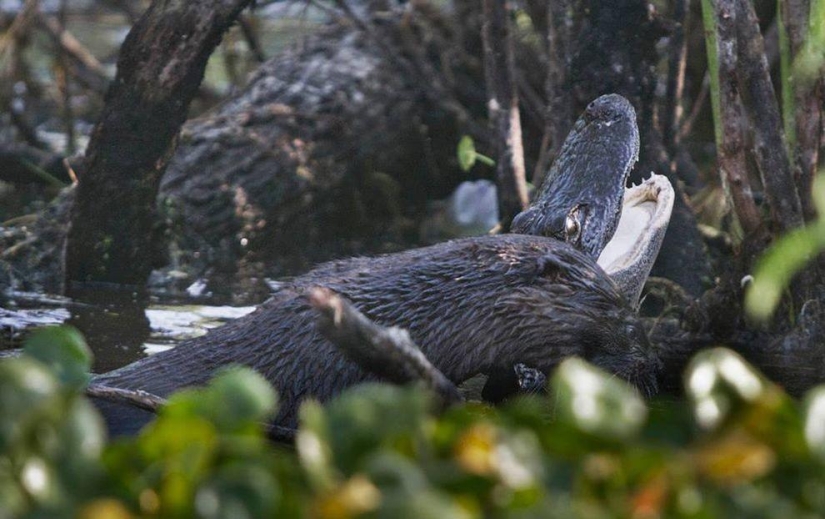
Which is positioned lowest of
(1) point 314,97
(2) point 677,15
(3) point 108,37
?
(3) point 108,37

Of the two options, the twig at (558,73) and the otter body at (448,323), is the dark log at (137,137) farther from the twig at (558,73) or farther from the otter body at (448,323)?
the otter body at (448,323)

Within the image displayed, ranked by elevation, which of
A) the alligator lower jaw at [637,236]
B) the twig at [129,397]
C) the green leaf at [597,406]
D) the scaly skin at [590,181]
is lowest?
the alligator lower jaw at [637,236]

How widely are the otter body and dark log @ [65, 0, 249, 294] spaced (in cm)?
192

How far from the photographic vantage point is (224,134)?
7.48m

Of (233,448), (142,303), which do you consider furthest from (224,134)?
(233,448)

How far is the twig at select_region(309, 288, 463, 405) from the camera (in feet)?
8.08

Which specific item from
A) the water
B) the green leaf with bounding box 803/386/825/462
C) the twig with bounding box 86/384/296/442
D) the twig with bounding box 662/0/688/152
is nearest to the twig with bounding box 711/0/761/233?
the twig with bounding box 662/0/688/152

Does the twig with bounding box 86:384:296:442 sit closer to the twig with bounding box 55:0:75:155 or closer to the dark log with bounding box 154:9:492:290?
the dark log with bounding box 154:9:492:290

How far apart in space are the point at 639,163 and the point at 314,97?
99.4 inches

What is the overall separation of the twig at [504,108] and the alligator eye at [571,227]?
72.1 inches

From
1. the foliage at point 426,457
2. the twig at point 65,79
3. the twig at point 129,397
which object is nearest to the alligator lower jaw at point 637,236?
the twig at point 129,397

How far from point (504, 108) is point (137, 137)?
1809 millimetres

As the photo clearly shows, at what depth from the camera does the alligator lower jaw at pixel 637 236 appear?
14.7 feet

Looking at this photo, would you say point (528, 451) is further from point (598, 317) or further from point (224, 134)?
point (224, 134)
